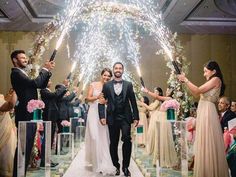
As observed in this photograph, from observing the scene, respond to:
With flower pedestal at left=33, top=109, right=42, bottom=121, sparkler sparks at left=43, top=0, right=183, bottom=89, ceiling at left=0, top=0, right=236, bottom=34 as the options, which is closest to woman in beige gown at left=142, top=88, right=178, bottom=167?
flower pedestal at left=33, top=109, right=42, bottom=121

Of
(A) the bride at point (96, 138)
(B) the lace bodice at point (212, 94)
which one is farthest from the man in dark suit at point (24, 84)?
(B) the lace bodice at point (212, 94)

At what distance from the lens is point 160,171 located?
5117 mm

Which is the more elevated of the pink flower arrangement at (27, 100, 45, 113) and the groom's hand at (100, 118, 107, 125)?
the pink flower arrangement at (27, 100, 45, 113)

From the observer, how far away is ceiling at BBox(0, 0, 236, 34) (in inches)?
481

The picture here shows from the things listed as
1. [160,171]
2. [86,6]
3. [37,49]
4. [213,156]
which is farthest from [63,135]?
[213,156]

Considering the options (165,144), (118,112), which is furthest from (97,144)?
(165,144)

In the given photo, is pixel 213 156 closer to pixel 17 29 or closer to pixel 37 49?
pixel 37 49

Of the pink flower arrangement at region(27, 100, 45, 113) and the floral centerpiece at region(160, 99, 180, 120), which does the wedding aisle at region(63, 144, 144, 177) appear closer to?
the floral centerpiece at region(160, 99, 180, 120)

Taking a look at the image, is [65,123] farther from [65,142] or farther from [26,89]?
[26,89]

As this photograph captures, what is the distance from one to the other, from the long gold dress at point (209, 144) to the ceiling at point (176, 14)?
758 cm

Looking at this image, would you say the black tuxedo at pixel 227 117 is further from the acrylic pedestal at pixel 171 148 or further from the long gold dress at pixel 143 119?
the long gold dress at pixel 143 119

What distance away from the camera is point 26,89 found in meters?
4.54

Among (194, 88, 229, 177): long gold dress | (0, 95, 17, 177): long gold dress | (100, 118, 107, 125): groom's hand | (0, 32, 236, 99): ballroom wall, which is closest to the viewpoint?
(194, 88, 229, 177): long gold dress

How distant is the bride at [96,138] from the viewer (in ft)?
19.2
